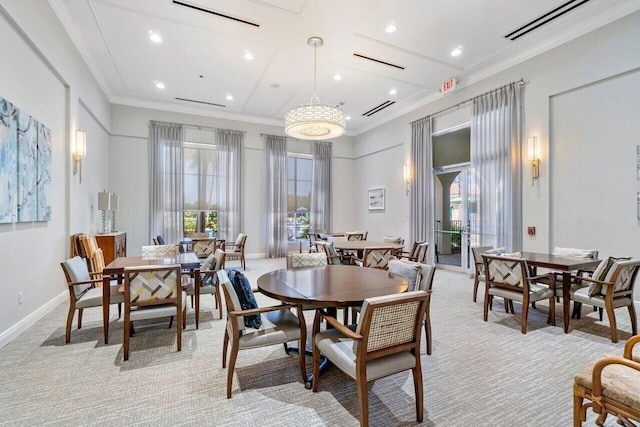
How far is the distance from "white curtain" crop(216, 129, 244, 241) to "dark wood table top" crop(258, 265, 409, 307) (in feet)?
18.7

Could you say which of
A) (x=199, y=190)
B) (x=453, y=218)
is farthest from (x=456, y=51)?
(x=199, y=190)

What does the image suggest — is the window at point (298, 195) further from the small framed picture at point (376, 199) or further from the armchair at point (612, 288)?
the armchair at point (612, 288)

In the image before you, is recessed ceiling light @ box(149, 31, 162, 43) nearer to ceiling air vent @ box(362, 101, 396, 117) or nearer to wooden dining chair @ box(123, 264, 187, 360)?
wooden dining chair @ box(123, 264, 187, 360)

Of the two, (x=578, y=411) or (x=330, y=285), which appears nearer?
(x=578, y=411)

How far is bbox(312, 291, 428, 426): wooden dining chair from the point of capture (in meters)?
1.76

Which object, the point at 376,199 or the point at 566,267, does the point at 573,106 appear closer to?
the point at 566,267

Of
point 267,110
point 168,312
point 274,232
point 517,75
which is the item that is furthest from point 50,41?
point 517,75

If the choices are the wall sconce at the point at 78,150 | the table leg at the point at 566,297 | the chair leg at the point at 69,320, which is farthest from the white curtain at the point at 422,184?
the wall sconce at the point at 78,150

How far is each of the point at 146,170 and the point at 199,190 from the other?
1368mm

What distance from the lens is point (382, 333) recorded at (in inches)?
72.0

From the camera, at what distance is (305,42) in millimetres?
5066

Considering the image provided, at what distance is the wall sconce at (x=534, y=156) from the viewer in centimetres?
A: 525

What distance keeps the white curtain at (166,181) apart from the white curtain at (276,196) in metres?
2.38

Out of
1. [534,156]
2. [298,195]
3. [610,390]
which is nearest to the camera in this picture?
[610,390]
